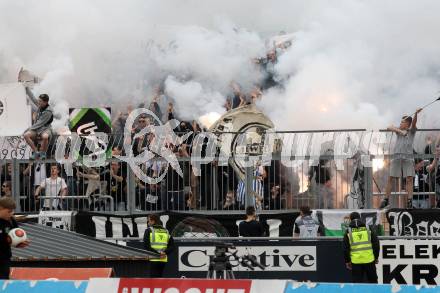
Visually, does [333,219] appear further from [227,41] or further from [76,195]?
[227,41]

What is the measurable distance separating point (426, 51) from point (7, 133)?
27.5 feet

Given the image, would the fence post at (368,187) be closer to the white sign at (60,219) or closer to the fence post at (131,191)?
the fence post at (131,191)

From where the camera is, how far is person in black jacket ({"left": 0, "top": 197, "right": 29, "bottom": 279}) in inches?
500

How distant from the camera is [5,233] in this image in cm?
1277

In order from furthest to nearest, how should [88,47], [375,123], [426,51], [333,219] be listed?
1. [88,47]
2. [426,51]
3. [375,123]
4. [333,219]

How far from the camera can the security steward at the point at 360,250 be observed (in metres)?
17.6

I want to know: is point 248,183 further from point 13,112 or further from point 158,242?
point 13,112

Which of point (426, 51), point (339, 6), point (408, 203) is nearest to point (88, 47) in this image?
point (339, 6)

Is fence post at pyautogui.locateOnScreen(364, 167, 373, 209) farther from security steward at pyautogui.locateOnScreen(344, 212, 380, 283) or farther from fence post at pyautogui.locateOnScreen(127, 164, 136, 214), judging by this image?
fence post at pyautogui.locateOnScreen(127, 164, 136, 214)

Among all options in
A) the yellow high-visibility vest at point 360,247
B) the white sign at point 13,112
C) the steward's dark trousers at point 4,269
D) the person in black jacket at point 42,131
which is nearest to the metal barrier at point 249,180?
the person in black jacket at point 42,131

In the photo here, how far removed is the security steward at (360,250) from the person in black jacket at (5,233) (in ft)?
19.1

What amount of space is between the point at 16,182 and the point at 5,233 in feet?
24.1

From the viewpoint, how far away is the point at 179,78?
2662cm

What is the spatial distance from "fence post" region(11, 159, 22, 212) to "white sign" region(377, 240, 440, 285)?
514cm
